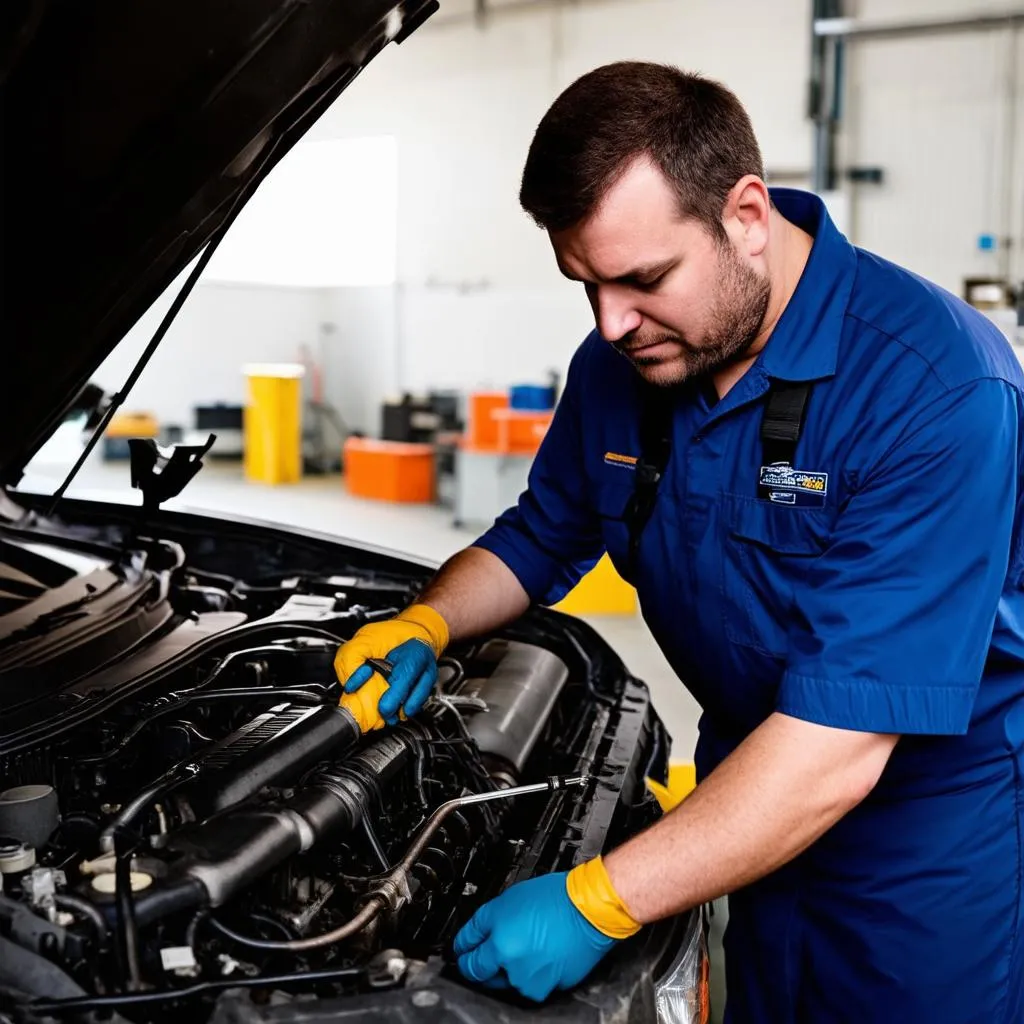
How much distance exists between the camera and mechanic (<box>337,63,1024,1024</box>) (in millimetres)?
1247

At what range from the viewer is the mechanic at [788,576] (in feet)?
4.09

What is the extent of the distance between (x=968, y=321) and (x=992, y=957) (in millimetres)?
822

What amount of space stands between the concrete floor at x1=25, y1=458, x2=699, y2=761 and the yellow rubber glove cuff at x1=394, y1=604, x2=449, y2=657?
6.91 ft

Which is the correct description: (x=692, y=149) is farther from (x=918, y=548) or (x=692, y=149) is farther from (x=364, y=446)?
(x=364, y=446)

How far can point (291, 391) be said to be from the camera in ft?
30.0

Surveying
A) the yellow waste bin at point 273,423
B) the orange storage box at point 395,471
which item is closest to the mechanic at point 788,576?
the orange storage box at point 395,471

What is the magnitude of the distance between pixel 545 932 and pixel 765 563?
1.78 ft

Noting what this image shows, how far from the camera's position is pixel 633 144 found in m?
1.28

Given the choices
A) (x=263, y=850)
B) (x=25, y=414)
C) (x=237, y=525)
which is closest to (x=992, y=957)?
(x=263, y=850)

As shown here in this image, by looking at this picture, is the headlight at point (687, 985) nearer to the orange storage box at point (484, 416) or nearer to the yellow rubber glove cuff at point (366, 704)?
the yellow rubber glove cuff at point (366, 704)

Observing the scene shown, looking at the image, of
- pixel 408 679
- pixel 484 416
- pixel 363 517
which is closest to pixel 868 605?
pixel 408 679

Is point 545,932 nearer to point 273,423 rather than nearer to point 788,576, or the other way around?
point 788,576

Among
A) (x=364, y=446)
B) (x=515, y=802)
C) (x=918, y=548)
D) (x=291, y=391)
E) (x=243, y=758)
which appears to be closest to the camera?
(x=918, y=548)

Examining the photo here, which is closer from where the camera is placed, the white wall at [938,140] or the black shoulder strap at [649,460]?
the black shoulder strap at [649,460]
